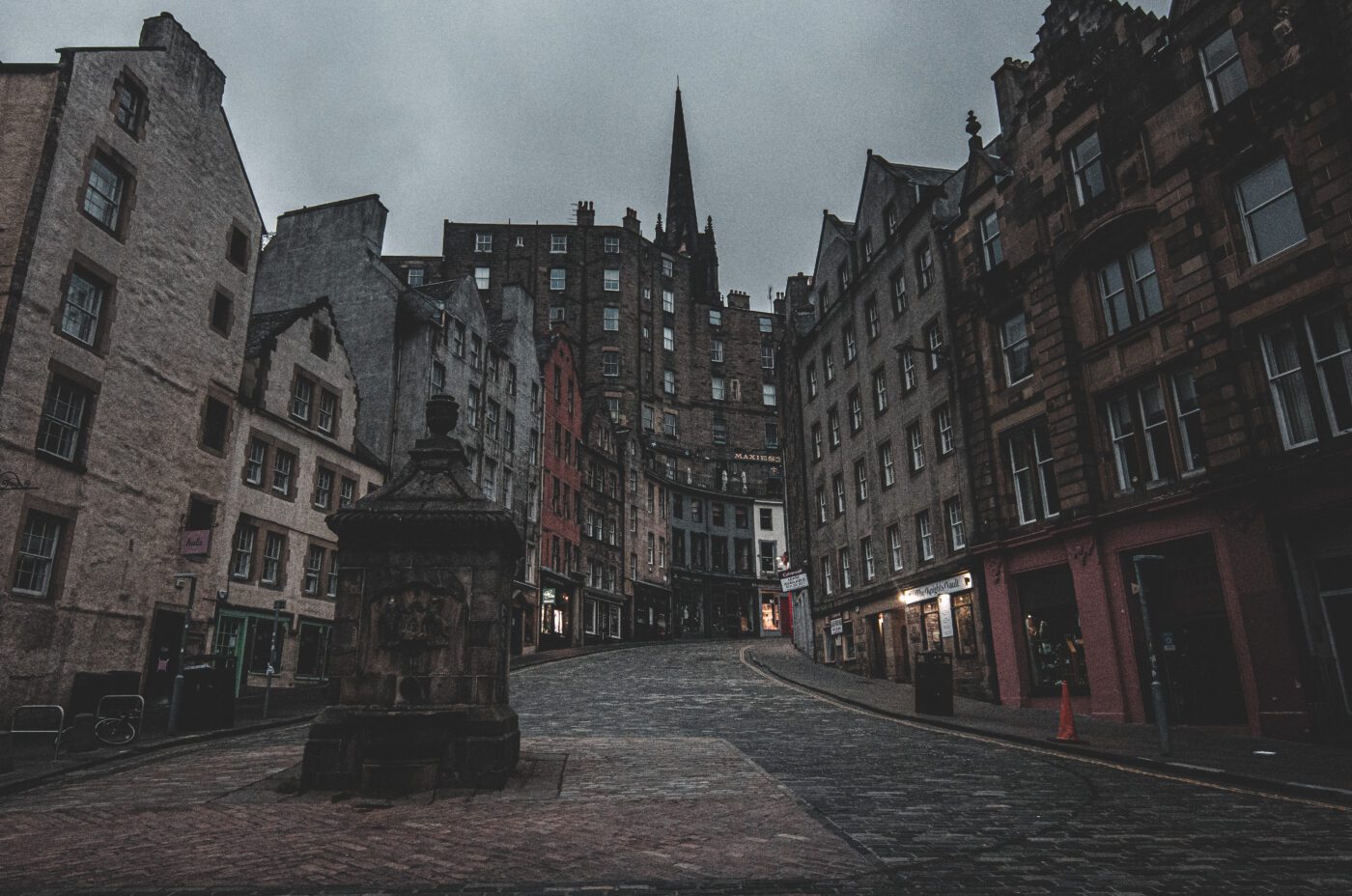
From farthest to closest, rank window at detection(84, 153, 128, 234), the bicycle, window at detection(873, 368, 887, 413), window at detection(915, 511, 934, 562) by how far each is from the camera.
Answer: window at detection(873, 368, 887, 413)
window at detection(915, 511, 934, 562)
window at detection(84, 153, 128, 234)
the bicycle

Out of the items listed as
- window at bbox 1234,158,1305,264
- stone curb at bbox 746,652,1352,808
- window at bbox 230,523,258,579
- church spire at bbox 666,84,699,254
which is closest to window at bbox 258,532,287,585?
window at bbox 230,523,258,579

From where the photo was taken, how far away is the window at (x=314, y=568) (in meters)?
27.4

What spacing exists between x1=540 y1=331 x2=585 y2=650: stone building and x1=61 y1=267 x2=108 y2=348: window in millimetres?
27499

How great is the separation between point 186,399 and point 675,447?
47497 mm

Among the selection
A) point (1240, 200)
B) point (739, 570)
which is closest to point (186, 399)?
point (1240, 200)

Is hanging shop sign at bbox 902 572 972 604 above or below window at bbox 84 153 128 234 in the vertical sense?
below

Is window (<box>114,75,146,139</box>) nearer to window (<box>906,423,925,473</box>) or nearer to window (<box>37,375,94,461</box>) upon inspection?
window (<box>37,375,94,461</box>)

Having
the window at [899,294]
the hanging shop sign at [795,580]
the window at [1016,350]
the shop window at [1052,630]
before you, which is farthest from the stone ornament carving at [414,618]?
the hanging shop sign at [795,580]

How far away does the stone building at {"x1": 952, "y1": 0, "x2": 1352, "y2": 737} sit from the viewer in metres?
14.0

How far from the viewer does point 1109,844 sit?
252 inches

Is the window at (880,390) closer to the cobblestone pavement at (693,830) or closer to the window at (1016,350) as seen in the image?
the window at (1016,350)

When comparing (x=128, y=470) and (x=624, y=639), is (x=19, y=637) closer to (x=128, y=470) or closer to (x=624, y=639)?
(x=128, y=470)

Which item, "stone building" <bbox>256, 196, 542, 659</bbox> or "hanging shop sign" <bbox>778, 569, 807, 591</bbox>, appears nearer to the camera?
"hanging shop sign" <bbox>778, 569, 807, 591</bbox>

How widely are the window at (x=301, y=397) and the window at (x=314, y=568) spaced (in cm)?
431
